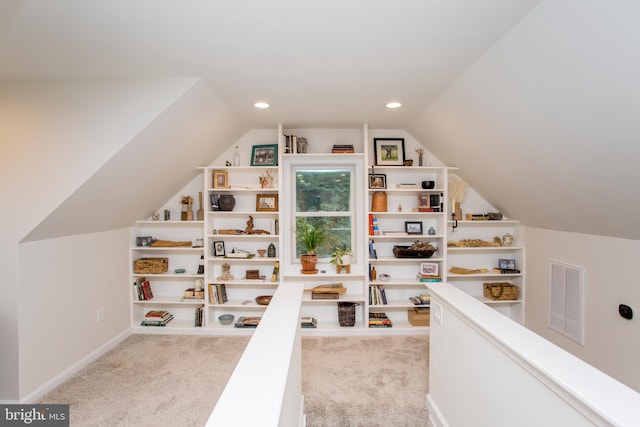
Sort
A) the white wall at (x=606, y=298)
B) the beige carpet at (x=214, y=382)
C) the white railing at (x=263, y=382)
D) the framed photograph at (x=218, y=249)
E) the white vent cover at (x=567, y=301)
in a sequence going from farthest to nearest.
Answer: the framed photograph at (x=218, y=249) < the white vent cover at (x=567, y=301) < the white wall at (x=606, y=298) < the beige carpet at (x=214, y=382) < the white railing at (x=263, y=382)

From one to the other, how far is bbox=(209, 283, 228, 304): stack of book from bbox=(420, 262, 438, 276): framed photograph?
2309 mm

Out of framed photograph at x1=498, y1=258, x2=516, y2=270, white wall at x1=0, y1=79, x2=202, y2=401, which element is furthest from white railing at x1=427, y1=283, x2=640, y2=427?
white wall at x1=0, y1=79, x2=202, y2=401

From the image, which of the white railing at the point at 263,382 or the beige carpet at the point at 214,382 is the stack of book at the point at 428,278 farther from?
the white railing at the point at 263,382

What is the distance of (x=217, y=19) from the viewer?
1625 millimetres

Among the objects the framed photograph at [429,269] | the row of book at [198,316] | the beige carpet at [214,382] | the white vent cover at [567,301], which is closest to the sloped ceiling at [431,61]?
the white vent cover at [567,301]

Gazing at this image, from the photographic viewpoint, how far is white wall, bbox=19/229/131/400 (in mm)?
2355

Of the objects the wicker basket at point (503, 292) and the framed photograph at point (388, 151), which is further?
the framed photograph at point (388, 151)

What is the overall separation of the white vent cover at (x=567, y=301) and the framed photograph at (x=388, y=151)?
6.23 feet

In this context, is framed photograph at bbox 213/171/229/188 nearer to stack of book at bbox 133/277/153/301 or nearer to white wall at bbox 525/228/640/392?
stack of book at bbox 133/277/153/301

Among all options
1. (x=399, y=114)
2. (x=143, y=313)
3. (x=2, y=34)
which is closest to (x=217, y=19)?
(x=2, y=34)

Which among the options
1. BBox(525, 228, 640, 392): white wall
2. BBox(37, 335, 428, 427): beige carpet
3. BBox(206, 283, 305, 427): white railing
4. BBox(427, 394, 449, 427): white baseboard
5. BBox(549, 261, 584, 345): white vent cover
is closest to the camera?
BBox(206, 283, 305, 427): white railing

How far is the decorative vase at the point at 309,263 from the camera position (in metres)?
3.60

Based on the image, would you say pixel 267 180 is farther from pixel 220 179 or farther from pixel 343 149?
pixel 343 149

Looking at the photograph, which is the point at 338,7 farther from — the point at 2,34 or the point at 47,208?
the point at 47,208
